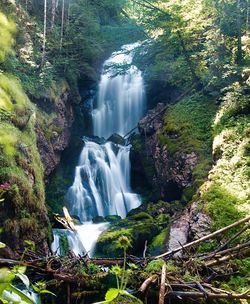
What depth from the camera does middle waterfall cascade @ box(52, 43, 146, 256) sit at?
1133 cm

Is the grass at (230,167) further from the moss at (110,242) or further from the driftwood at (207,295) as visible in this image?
the driftwood at (207,295)

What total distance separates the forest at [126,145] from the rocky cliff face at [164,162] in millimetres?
67

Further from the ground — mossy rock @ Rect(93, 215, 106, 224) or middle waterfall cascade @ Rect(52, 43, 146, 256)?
middle waterfall cascade @ Rect(52, 43, 146, 256)

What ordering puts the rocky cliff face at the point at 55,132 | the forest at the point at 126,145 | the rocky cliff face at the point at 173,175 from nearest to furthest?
the forest at the point at 126,145
the rocky cliff face at the point at 173,175
the rocky cliff face at the point at 55,132

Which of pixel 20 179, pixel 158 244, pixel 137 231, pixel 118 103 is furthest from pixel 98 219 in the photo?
pixel 118 103

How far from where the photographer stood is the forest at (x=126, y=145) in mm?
4676

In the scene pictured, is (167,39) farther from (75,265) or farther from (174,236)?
(75,265)

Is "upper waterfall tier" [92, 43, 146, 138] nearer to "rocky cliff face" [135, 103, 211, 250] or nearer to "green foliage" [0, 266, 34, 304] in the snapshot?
"rocky cliff face" [135, 103, 211, 250]

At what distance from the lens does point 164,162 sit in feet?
41.9

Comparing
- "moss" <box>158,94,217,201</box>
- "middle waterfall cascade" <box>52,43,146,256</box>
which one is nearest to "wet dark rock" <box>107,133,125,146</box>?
"middle waterfall cascade" <box>52,43,146,256</box>

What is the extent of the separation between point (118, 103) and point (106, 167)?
522cm

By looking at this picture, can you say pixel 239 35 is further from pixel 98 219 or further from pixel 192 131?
pixel 98 219

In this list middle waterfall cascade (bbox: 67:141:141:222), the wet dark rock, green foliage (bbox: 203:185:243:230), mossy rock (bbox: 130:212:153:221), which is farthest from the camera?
the wet dark rock

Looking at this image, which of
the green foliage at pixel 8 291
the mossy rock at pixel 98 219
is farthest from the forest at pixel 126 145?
the green foliage at pixel 8 291
